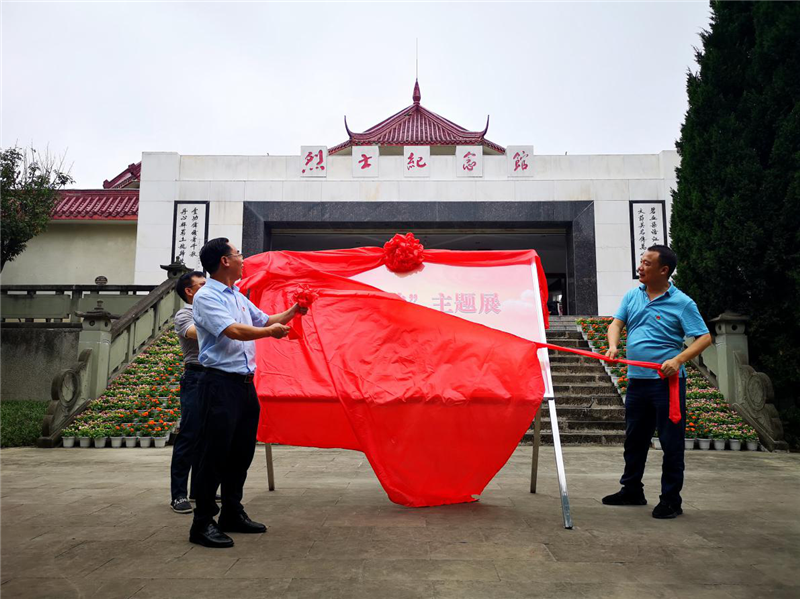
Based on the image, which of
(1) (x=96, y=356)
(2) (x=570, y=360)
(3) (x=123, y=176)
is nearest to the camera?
(1) (x=96, y=356)

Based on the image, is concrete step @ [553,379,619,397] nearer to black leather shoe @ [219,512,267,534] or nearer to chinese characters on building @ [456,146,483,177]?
black leather shoe @ [219,512,267,534]

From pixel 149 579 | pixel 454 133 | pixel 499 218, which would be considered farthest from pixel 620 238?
pixel 149 579

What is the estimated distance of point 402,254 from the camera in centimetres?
430

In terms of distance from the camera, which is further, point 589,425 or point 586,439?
point 589,425

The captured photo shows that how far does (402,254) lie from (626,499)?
2.30 meters

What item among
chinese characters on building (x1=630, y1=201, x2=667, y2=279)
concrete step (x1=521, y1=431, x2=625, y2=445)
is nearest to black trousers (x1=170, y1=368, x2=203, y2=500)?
concrete step (x1=521, y1=431, x2=625, y2=445)

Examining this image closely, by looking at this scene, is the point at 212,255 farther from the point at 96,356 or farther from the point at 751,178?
the point at 751,178

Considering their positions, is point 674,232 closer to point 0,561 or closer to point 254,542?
point 254,542

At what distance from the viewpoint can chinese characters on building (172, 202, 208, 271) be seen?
14688 mm

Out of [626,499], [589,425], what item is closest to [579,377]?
[589,425]

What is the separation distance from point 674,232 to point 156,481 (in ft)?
28.1

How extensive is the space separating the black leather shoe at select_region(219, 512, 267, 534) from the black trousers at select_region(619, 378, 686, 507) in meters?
2.40

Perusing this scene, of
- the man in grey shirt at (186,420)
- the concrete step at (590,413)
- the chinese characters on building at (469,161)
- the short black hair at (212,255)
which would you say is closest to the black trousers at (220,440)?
the man in grey shirt at (186,420)

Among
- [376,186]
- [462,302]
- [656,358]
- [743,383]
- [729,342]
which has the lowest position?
[743,383]
